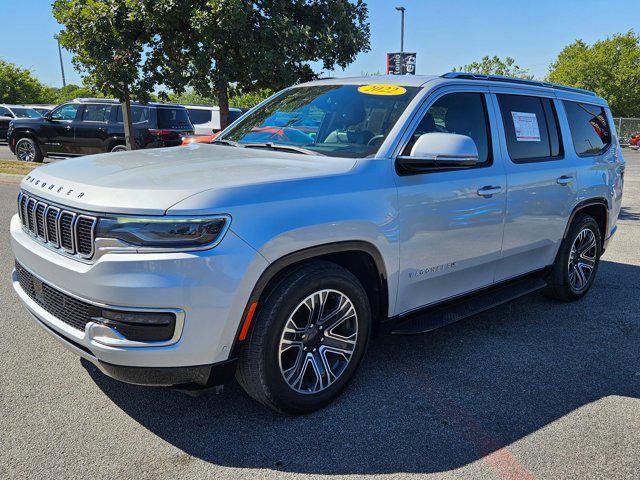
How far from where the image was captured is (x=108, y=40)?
31.5 feet

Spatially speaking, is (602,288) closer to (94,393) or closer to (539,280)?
(539,280)

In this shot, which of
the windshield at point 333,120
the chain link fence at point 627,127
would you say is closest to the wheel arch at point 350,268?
the windshield at point 333,120

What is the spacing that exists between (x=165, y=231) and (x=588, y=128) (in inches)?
172

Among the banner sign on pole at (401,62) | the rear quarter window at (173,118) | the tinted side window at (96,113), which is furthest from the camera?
the rear quarter window at (173,118)

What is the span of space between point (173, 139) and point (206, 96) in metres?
5.54

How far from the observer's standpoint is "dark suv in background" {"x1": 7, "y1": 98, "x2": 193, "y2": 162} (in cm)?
1538

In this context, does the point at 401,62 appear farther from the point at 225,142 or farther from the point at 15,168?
the point at 225,142

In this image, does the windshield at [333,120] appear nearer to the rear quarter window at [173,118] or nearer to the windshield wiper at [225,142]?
the windshield wiper at [225,142]

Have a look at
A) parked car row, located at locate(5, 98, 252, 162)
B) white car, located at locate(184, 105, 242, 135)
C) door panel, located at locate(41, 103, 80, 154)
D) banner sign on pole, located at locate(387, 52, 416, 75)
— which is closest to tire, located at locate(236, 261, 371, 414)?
parked car row, located at locate(5, 98, 252, 162)

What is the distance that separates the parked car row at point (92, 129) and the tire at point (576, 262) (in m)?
11.3

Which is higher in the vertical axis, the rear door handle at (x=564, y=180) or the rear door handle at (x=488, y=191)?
the rear door handle at (x=488, y=191)

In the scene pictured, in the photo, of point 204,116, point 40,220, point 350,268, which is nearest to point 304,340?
point 350,268

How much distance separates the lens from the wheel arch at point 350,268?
275 centimetres

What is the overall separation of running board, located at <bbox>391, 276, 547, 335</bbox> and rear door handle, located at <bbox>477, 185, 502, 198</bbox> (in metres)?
0.75
